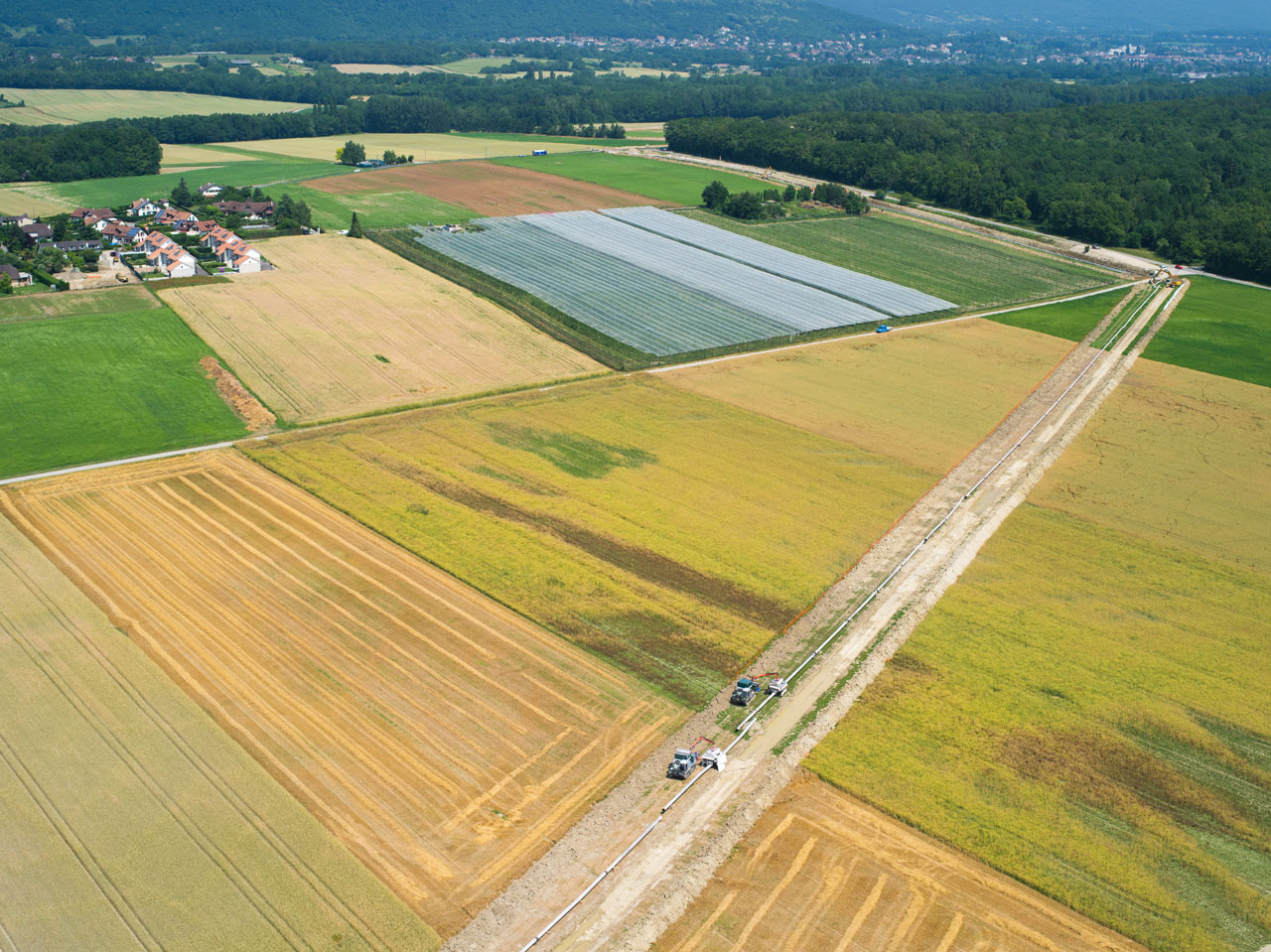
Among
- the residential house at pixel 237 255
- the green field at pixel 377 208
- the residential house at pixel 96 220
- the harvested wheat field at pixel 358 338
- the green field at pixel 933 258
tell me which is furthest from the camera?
the green field at pixel 377 208

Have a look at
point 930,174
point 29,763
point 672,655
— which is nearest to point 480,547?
point 672,655

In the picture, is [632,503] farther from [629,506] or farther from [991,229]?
[991,229]

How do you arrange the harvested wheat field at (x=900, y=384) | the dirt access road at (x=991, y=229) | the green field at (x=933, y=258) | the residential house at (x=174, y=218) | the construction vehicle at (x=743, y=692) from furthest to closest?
the dirt access road at (x=991, y=229) → the residential house at (x=174, y=218) → the green field at (x=933, y=258) → the harvested wheat field at (x=900, y=384) → the construction vehicle at (x=743, y=692)

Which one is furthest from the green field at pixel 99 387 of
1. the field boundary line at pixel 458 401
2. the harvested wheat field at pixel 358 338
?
the harvested wheat field at pixel 358 338

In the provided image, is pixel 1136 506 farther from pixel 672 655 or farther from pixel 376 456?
pixel 376 456

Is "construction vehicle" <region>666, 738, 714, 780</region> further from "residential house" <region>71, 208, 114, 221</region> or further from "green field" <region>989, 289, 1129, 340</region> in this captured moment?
"residential house" <region>71, 208, 114, 221</region>

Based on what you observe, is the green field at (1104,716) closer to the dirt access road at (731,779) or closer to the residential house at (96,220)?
the dirt access road at (731,779)

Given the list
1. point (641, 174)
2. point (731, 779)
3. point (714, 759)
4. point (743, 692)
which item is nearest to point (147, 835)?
point (714, 759)

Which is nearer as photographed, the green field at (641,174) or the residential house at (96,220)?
the residential house at (96,220)
